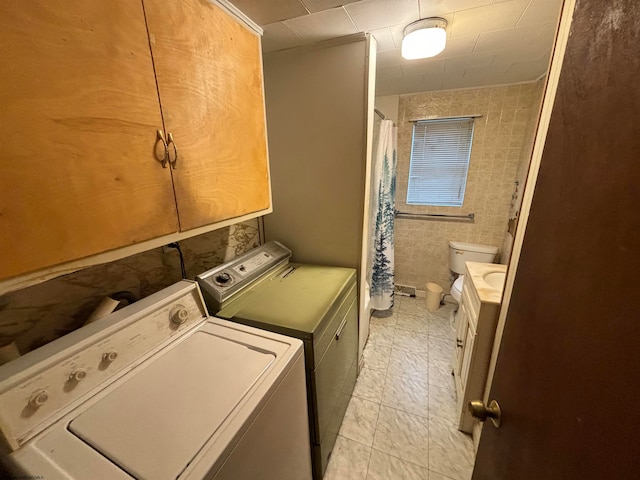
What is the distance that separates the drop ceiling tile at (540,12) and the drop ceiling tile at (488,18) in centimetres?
3

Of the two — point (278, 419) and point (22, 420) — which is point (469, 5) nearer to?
point (278, 419)

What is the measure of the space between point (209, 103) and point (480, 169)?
2.61 metres

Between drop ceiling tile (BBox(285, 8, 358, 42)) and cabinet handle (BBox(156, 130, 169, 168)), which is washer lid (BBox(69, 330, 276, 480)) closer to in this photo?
cabinet handle (BBox(156, 130, 169, 168))

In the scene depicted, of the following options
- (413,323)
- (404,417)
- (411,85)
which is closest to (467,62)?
(411,85)

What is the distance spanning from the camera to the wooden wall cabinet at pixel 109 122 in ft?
1.72

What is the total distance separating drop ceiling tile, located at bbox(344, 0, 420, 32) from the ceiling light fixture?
0.06m

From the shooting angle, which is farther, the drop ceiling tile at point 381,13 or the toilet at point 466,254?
the toilet at point 466,254

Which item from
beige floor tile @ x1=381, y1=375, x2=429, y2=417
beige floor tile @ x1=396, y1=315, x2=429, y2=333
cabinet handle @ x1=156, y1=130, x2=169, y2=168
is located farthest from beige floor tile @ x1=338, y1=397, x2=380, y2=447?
cabinet handle @ x1=156, y1=130, x2=169, y2=168

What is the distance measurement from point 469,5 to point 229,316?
1.87 m

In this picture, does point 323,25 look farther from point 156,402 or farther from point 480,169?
point 480,169

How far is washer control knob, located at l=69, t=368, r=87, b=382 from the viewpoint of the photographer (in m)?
0.71

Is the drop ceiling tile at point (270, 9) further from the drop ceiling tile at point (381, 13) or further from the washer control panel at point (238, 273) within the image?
the washer control panel at point (238, 273)

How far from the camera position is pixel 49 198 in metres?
0.57

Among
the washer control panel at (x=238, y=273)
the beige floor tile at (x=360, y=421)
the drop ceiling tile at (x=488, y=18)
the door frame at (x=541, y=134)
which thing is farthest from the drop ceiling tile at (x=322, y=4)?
the beige floor tile at (x=360, y=421)
